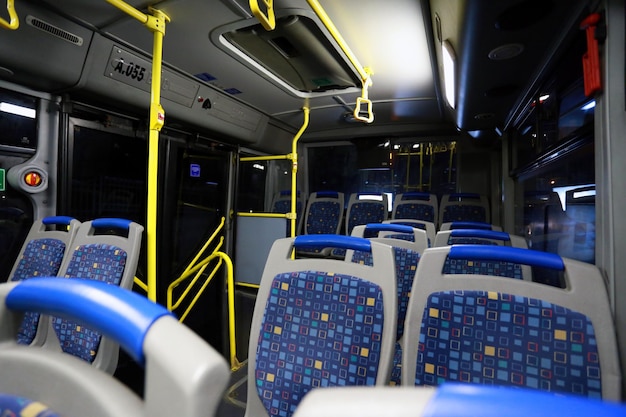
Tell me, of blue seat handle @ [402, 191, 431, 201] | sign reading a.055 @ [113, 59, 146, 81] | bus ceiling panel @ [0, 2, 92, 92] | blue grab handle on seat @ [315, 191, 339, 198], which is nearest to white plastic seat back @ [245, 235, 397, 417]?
bus ceiling panel @ [0, 2, 92, 92]

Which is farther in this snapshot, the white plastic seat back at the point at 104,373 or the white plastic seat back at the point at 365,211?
the white plastic seat back at the point at 365,211

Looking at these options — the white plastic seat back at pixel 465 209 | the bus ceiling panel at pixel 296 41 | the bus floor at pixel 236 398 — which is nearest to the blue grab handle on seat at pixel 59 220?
the bus ceiling panel at pixel 296 41

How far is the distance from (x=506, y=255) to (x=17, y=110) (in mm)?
3257

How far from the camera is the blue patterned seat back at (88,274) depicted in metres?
1.74

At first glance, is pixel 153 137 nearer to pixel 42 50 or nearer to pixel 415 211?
pixel 42 50

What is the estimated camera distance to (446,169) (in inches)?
207

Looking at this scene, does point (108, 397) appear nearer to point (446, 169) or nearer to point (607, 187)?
point (607, 187)

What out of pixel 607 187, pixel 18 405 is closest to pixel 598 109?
pixel 607 187

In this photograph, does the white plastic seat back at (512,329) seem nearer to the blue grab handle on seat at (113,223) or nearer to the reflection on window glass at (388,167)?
the blue grab handle on seat at (113,223)

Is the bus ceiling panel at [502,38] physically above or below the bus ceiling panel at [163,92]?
below

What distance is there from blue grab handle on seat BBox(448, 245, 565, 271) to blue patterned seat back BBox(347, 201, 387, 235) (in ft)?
11.9

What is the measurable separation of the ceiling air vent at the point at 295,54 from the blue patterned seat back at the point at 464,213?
2.16 metres

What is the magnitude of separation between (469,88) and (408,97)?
4.32ft

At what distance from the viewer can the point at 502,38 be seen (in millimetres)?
1704
